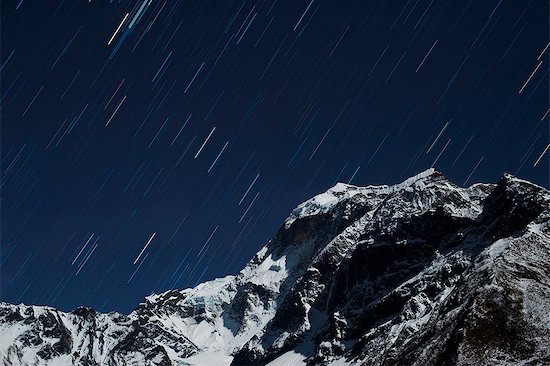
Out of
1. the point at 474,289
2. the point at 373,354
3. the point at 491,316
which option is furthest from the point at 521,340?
the point at 373,354

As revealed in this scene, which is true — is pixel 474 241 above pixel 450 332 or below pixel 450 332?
above

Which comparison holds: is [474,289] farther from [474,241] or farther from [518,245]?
[474,241]

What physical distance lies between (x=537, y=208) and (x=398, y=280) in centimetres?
5782

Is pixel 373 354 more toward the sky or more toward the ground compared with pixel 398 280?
more toward the ground

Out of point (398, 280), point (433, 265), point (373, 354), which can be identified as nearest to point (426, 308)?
point (373, 354)

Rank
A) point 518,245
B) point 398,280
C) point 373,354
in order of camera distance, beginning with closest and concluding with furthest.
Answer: point 518,245
point 373,354
point 398,280

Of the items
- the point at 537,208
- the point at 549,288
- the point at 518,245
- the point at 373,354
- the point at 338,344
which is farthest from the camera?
the point at 338,344

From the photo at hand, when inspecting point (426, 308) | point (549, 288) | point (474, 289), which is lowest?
point (426, 308)

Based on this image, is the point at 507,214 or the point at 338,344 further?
the point at 338,344

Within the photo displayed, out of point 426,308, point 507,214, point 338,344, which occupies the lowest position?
point 338,344

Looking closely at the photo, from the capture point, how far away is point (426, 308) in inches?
5861

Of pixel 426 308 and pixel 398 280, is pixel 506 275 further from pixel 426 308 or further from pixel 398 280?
pixel 398 280

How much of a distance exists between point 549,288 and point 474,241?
8647 centimetres

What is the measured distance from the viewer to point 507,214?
16938 centimetres
